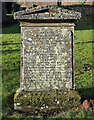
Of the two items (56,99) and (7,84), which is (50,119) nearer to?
(56,99)

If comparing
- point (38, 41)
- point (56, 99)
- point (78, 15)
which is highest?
point (78, 15)

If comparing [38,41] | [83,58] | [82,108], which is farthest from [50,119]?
[83,58]

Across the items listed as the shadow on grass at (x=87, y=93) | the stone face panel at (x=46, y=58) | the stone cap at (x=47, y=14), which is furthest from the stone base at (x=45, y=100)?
the stone cap at (x=47, y=14)

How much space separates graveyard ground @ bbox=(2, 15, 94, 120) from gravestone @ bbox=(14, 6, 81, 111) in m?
0.40

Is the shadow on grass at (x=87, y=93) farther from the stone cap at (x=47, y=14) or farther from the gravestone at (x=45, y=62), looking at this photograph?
the stone cap at (x=47, y=14)

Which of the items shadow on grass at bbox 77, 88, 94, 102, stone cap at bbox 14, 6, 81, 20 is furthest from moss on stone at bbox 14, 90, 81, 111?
stone cap at bbox 14, 6, 81, 20

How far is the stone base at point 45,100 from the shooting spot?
4.73m

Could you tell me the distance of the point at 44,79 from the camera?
4.81m

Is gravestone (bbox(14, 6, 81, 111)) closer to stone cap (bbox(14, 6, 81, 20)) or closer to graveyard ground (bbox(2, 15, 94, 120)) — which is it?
stone cap (bbox(14, 6, 81, 20))

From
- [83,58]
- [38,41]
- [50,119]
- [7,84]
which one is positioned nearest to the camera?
[50,119]

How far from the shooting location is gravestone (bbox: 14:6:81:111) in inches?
181

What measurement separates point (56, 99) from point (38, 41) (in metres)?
1.68

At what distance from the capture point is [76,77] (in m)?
6.95

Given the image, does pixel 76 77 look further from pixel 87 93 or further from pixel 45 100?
pixel 45 100
